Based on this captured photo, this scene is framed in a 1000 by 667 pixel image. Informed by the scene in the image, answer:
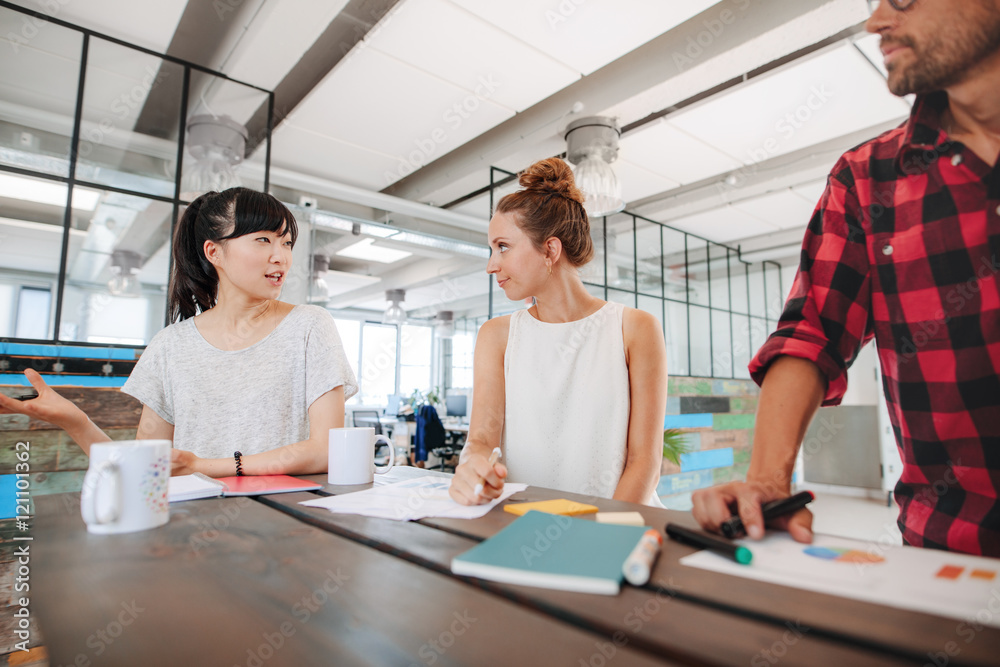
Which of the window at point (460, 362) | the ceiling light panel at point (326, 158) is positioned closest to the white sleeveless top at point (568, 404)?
the ceiling light panel at point (326, 158)

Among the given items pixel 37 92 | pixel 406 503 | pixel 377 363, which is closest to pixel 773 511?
pixel 406 503

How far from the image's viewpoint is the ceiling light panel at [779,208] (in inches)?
228

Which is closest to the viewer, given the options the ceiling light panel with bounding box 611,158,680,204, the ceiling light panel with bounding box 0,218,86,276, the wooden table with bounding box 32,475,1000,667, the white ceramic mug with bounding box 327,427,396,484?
the wooden table with bounding box 32,475,1000,667

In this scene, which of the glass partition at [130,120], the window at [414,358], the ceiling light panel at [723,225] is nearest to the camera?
the glass partition at [130,120]

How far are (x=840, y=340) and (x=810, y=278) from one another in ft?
0.38

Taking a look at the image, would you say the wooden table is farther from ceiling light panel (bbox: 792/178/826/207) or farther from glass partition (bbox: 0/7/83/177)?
ceiling light panel (bbox: 792/178/826/207)

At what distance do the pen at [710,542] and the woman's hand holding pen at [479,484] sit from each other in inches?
12.3

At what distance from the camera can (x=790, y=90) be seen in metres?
3.73

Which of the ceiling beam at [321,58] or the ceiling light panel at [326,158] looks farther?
the ceiling light panel at [326,158]

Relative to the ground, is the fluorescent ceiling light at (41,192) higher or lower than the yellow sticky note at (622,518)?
higher

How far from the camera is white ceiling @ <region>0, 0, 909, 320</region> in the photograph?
3008 millimetres

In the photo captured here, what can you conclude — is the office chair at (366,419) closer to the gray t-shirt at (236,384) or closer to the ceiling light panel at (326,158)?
the ceiling light panel at (326,158)

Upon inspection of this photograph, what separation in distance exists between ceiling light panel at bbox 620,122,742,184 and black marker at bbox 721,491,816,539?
13.3ft

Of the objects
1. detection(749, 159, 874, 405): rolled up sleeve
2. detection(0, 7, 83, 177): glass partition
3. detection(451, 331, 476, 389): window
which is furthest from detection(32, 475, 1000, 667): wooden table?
detection(451, 331, 476, 389): window
